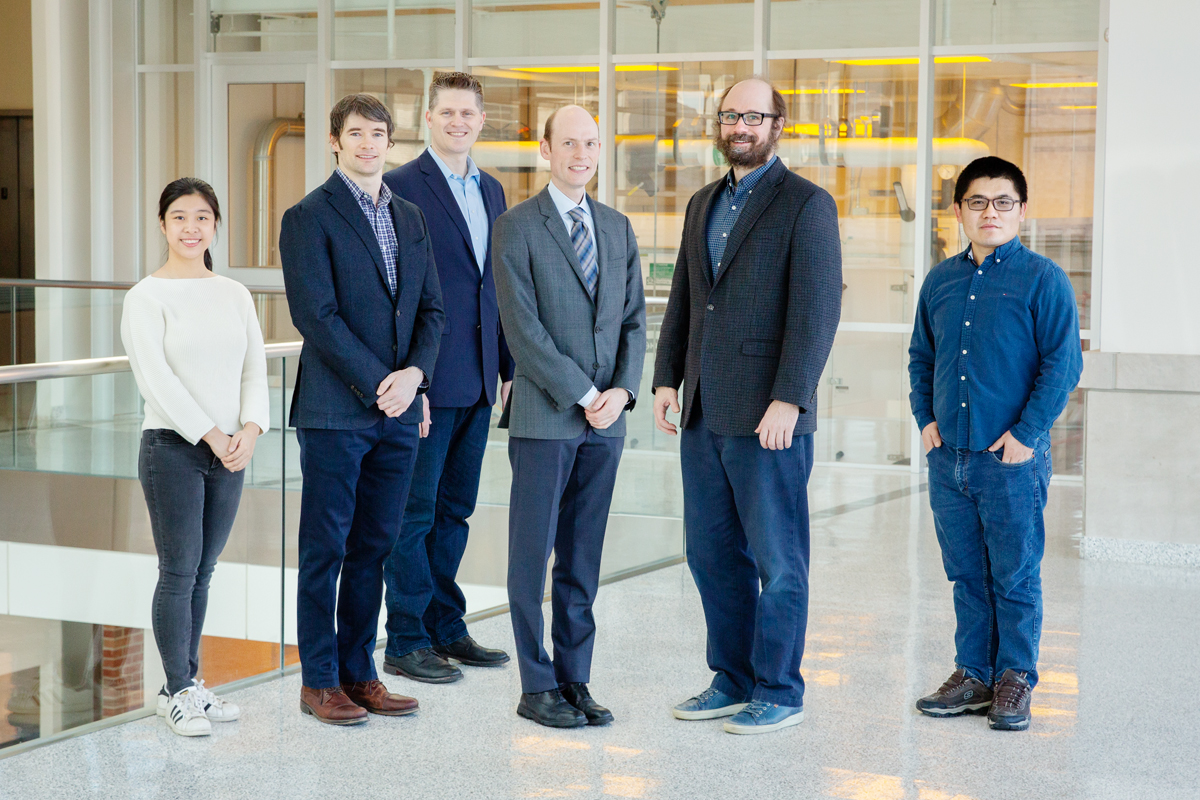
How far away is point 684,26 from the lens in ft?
31.7

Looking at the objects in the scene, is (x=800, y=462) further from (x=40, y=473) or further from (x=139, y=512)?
(x=40, y=473)

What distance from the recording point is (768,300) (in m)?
3.41

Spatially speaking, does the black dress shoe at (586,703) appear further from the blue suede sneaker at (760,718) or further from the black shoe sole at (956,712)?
the black shoe sole at (956,712)

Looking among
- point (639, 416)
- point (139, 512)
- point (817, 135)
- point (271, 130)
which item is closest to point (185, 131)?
point (271, 130)

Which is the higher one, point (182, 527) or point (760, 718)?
point (182, 527)

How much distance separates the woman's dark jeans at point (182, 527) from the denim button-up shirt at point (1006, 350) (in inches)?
77.1

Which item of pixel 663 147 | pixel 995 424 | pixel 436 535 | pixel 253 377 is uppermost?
pixel 663 147

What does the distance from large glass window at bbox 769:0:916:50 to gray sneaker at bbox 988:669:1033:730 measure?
6.34 meters

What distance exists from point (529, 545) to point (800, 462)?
0.75 metres

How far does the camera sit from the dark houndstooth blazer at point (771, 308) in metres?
3.34

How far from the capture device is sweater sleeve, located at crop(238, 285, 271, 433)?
3496 millimetres

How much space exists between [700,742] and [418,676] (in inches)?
37.8

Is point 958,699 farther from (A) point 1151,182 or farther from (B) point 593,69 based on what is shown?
(B) point 593,69

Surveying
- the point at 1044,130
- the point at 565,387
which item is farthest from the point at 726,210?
the point at 1044,130
